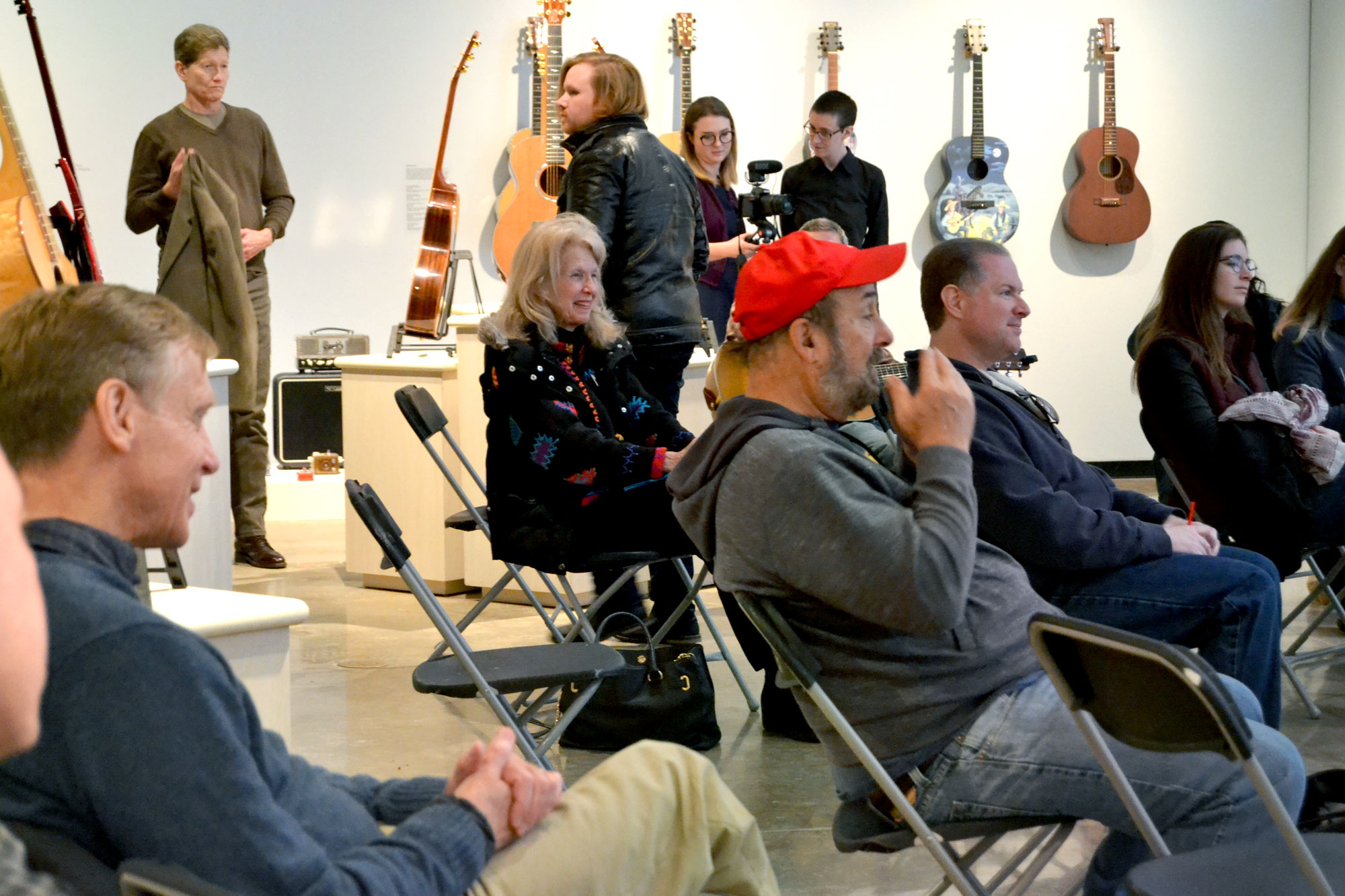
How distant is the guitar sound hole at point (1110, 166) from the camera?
813cm

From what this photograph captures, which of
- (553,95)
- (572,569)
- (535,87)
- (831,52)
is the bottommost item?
(572,569)

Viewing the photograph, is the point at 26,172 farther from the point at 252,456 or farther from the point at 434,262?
the point at 434,262

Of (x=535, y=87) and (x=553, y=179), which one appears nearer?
(x=553, y=179)

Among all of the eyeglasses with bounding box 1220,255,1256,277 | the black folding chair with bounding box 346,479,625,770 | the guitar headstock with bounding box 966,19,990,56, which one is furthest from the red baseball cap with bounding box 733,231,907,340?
the guitar headstock with bounding box 966,19,990,56

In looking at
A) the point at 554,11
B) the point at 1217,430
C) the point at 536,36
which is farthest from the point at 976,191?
the point at 1217,430

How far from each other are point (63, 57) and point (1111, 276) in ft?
18.8

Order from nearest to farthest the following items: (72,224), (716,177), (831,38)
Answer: (72,224) → (716,177) → (831,38)

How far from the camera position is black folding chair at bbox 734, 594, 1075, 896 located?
1.97 m

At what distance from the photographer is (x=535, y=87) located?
24.8ft

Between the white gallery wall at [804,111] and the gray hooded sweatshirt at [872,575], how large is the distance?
227 inches

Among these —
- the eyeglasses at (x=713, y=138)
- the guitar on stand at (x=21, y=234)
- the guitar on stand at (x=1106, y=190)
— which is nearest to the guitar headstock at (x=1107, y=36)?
the guitar on stand at (x=1106, y=190)

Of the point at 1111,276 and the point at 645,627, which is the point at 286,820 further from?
the point at 1111,276

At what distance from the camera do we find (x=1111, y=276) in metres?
8.30

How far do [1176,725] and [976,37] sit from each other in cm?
698
